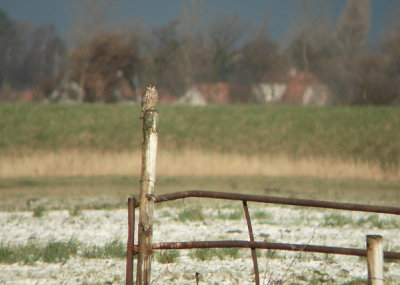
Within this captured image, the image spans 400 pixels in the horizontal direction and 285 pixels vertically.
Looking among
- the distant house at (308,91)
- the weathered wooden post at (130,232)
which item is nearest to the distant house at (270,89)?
the distant house at (308,91)

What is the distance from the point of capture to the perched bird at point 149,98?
3994 millimetres

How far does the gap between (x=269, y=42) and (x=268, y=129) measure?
2113 centimetres

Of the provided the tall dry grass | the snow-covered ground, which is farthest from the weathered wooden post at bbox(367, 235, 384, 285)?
the tall dry grass

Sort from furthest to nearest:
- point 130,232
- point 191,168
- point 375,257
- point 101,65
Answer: point 101,65, point 191,168, point 130,232, point 375,257

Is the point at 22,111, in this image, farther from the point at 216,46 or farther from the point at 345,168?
the point at 345,168

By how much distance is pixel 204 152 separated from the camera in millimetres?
30766

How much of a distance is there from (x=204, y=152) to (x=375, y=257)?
27186 mm

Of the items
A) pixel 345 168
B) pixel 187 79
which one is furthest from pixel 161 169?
pixel 187 79

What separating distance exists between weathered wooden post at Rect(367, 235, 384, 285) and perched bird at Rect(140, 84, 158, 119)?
5.54 ft

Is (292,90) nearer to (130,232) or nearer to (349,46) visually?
(349,46)

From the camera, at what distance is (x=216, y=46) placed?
54156 millimetres

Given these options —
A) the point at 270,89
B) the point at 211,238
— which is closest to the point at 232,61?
the point at 270,89

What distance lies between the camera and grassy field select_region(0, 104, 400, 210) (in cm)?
1895

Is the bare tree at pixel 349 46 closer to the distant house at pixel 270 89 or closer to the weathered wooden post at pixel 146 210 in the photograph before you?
the distant house at pixel 270 89
